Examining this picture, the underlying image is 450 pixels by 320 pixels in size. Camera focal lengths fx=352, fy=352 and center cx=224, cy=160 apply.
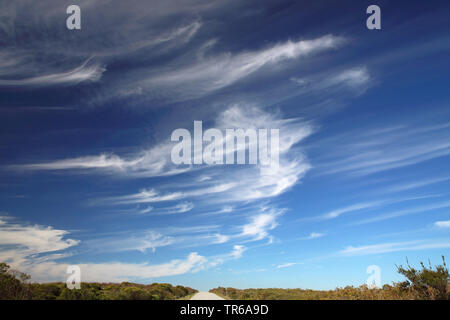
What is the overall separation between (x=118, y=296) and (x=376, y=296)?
20.5 meters

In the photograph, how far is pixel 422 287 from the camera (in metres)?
26.8

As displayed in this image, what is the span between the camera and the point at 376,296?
1019 inches
